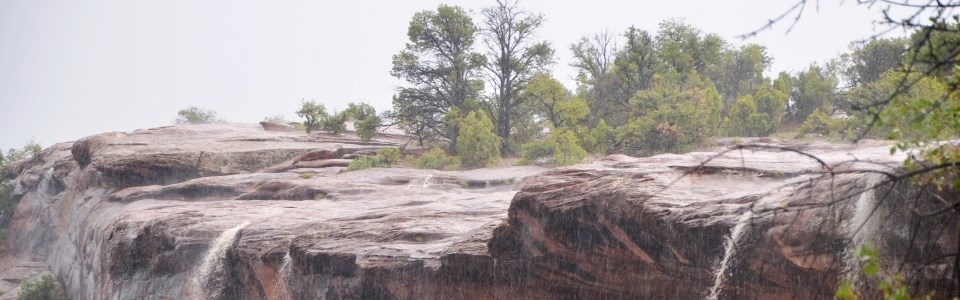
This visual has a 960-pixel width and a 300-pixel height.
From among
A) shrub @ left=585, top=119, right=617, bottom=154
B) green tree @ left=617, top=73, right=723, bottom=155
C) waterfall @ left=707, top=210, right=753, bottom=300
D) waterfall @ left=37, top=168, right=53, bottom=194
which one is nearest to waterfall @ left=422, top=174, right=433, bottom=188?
green tree @ left=617, top=73, right=723, bottom=155

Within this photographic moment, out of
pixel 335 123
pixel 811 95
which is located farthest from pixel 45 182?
pixel 811 95

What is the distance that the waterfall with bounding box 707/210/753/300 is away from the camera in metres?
9.35

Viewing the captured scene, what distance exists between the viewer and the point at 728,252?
9.62m

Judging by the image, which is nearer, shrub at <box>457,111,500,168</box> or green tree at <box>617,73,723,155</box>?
green tree at <box>617,73,723,155</box>

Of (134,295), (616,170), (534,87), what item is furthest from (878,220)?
(534,87)

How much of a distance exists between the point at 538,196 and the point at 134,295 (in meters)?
11.1

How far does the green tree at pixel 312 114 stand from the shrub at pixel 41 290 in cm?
1086

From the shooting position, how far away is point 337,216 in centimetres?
1653

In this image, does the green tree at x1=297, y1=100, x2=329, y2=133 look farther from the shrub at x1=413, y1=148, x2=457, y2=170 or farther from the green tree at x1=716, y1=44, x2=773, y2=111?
the green tree at x1=716, y1=44, x2=773, y2=111

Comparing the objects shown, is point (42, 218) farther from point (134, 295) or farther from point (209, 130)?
point (134, 295)

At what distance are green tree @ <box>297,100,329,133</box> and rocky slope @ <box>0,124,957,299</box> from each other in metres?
6.65

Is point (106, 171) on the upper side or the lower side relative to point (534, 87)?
lower

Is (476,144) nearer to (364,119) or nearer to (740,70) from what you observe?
(364,119)

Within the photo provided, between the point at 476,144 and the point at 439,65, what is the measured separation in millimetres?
6454
